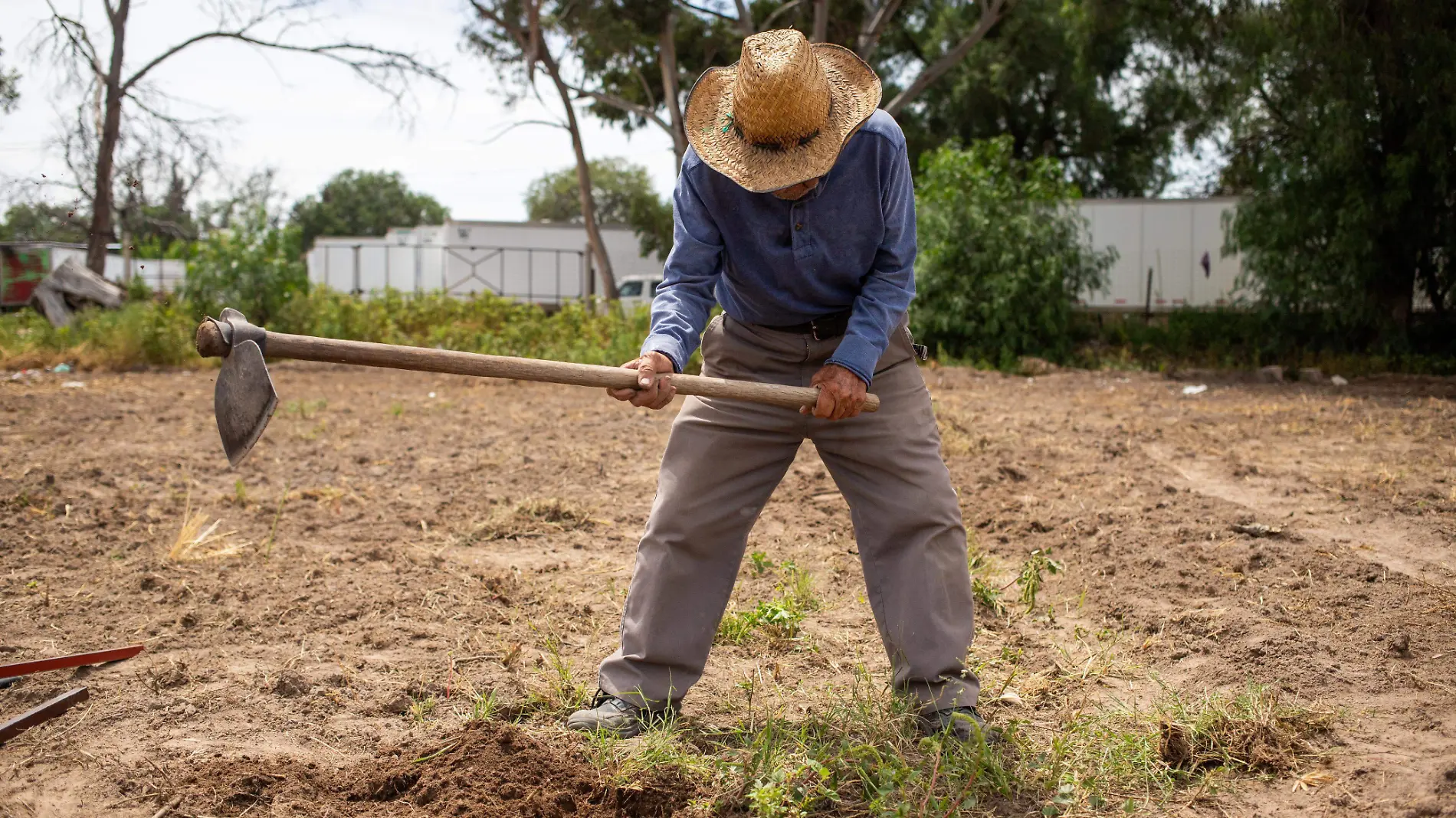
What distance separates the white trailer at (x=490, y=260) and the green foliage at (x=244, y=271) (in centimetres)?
1240

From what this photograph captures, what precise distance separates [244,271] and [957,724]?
517 inches

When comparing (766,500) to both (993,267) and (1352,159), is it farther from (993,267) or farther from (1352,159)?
(1352,159)

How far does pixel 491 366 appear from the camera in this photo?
2.76 meters

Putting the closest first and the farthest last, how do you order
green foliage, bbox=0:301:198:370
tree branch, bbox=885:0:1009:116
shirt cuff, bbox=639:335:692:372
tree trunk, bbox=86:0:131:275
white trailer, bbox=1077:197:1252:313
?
shirt cuff, bbox=639:335:692:372
green foliage, bbox=0:301:198:370
tree trunk, bbox=86:0:131:275
tree branch, bbox=885:0:1009:116
white trailer, bbox=1077:197:1252:313

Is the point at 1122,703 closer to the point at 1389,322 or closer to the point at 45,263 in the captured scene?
the point at 1389,322

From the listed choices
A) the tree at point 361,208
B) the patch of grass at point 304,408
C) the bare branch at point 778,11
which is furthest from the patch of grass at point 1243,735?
the tree at point 361,208

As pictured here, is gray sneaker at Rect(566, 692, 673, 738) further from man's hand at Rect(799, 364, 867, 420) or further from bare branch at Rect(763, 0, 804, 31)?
bare branch at Rect(763, 0, 804, 31)

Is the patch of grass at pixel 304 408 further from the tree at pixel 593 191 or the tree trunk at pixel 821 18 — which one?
the tree at pixel 593 191

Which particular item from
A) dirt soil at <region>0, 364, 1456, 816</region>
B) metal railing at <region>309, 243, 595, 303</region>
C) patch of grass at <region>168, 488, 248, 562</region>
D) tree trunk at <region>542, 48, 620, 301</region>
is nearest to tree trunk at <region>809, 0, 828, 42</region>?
tree trunk at <region>542, 48, 620, 301</region>

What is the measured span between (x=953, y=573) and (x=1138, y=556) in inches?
79.8

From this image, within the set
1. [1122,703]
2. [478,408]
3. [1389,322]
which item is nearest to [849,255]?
[1122,703]

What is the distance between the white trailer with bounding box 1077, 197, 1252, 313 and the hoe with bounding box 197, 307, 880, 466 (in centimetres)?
1679

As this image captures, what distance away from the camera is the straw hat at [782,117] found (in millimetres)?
2785

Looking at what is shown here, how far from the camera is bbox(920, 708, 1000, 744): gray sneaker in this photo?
9.00ft
